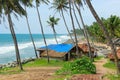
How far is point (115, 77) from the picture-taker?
1831 centimetres

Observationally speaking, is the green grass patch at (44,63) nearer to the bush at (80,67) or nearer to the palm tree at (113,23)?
the bush at (80,67)

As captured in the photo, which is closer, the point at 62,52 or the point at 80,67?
the point at 80,67

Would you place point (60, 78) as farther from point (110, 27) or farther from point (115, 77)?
point (110, 27)

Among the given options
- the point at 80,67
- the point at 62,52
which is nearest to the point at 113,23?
the point at 62,52

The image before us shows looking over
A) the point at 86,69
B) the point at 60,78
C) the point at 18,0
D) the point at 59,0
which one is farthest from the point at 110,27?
the point at 60,78

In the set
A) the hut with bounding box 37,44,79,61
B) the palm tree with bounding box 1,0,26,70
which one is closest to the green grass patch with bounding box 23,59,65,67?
the hut with bounding box 37,44,79,61

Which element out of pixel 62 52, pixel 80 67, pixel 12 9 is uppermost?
pixel 12 9

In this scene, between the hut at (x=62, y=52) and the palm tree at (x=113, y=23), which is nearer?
the hut at (x=62, y=52)

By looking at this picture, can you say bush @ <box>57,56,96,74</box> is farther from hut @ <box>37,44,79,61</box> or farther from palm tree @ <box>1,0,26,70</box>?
hut @ <box>37,44,79,61</box>

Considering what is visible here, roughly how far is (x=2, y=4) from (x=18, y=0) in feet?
6.49

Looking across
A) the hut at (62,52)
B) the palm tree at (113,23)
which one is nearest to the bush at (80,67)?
the hut at (62,52)

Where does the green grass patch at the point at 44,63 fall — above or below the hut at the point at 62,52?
below

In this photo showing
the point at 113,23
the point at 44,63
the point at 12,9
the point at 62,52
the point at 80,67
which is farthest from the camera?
the point at 113,23

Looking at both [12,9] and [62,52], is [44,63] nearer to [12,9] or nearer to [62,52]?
[62,52]
